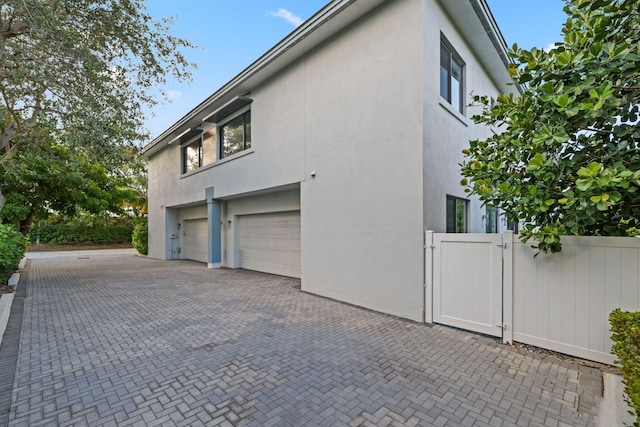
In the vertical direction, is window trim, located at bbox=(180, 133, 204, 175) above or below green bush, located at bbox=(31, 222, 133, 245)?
above

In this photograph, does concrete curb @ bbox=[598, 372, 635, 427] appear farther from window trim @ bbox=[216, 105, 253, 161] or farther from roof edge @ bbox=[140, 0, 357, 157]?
window trim @ bbox=[216, 105, 253, 161]

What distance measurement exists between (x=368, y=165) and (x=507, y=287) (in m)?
3.28

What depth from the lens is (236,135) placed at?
11.0m

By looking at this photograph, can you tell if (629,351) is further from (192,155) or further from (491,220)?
(192,155)

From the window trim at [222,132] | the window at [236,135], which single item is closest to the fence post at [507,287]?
the window trim at [222,132]

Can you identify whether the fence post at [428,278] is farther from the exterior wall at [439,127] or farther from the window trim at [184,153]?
the window trim at [184,153]

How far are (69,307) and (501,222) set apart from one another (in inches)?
491

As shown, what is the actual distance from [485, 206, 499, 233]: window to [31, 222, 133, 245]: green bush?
28283 millimetres

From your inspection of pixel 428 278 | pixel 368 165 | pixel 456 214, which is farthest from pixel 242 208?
pixel 428 278

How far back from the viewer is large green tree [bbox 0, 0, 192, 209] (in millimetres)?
6425

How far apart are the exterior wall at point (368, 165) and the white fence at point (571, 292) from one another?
150 centimetres

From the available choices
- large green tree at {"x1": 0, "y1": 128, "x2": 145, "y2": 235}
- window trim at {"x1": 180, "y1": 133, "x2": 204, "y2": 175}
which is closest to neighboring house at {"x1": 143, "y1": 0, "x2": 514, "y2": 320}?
window trim at {"x1": 180, "y1": 133, "x2": 204, "y2": 175}

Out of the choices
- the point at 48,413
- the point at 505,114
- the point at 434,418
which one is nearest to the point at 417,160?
the point at 505,114

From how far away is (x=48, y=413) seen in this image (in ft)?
9.12
